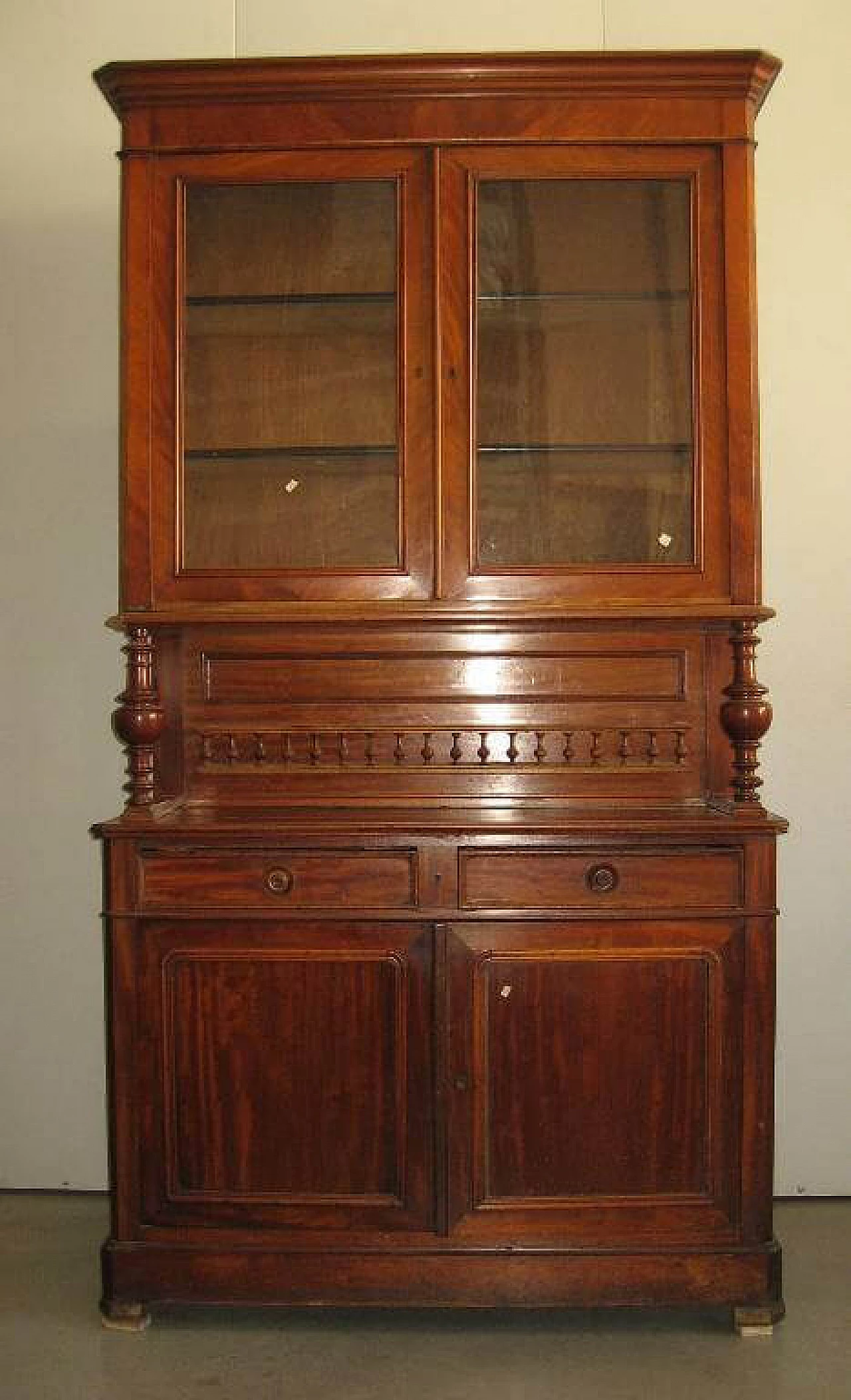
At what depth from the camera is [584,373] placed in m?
2.41

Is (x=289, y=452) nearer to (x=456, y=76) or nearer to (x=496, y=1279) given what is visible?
(x=456, y=76)

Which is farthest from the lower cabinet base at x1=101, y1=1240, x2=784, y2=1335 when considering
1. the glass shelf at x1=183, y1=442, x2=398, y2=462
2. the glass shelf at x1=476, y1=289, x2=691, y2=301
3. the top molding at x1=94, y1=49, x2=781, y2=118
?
the top molding at x1=94, y1=49, x2=781, y2=118

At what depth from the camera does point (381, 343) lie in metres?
2.38

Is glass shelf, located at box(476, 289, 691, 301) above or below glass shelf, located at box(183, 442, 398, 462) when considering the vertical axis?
above

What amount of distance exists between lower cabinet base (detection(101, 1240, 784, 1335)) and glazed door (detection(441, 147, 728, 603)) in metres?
1.17

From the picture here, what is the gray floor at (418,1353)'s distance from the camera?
7.00 ft

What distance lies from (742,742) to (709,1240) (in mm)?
879

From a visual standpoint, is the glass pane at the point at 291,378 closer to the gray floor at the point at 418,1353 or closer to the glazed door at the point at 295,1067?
the glazed door at the point at 295,1067

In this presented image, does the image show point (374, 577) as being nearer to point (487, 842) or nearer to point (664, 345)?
point (487, 842)

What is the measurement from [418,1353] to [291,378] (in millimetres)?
1772

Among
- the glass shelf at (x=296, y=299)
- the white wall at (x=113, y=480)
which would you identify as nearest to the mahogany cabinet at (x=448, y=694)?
the glass shelf at (x=296, y=299)

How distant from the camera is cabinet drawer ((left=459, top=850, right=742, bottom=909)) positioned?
89.3 inches

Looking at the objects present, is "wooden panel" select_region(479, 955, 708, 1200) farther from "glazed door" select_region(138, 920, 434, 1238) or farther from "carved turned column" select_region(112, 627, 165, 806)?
"carved turned column" select_region(112, 627, 165, 806)

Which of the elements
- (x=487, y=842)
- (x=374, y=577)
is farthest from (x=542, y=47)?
(x=487, y=842)
